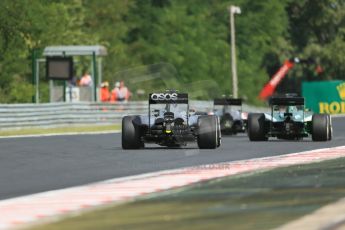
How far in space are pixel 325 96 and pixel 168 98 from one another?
127 feet

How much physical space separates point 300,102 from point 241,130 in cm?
642

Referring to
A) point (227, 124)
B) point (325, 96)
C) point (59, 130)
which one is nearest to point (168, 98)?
point (227, 124)

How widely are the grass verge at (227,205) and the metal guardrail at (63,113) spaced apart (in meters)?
24.2

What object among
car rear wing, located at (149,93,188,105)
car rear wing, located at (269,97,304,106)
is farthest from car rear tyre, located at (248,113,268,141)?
car rear wing, located at (149,93,188,105)

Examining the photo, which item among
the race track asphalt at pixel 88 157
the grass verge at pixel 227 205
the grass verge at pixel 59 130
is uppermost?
the grass verge at pixel 59 130

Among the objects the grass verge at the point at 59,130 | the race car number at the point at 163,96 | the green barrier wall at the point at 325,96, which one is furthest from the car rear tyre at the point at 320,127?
the green barrier wall at the point at 325,96

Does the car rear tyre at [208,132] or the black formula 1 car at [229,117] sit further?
the black formula 1 car at [229,117]

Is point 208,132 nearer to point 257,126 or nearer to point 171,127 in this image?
point 171,127

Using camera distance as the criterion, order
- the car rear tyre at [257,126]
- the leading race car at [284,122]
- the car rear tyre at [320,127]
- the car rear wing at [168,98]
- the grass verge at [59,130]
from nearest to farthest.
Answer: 1. the car rear wing at [168,98]
2. the car rear tyre at [320,127]
3. the leading race car at [284,122]
4. the car rear tyre at [257,126]
5. the grass verge at [59,130]

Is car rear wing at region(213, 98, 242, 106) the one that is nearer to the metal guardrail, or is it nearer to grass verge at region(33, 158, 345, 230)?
the metal guardrail

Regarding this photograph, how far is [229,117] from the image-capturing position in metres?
38.2

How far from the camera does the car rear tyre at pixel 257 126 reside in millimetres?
32312

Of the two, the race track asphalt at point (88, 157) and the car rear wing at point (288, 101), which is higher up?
the car rear wing at point (288, 101)

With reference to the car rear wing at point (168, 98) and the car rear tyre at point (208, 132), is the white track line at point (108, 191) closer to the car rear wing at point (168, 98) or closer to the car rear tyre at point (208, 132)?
the car rear tyre at point (208, 132)
